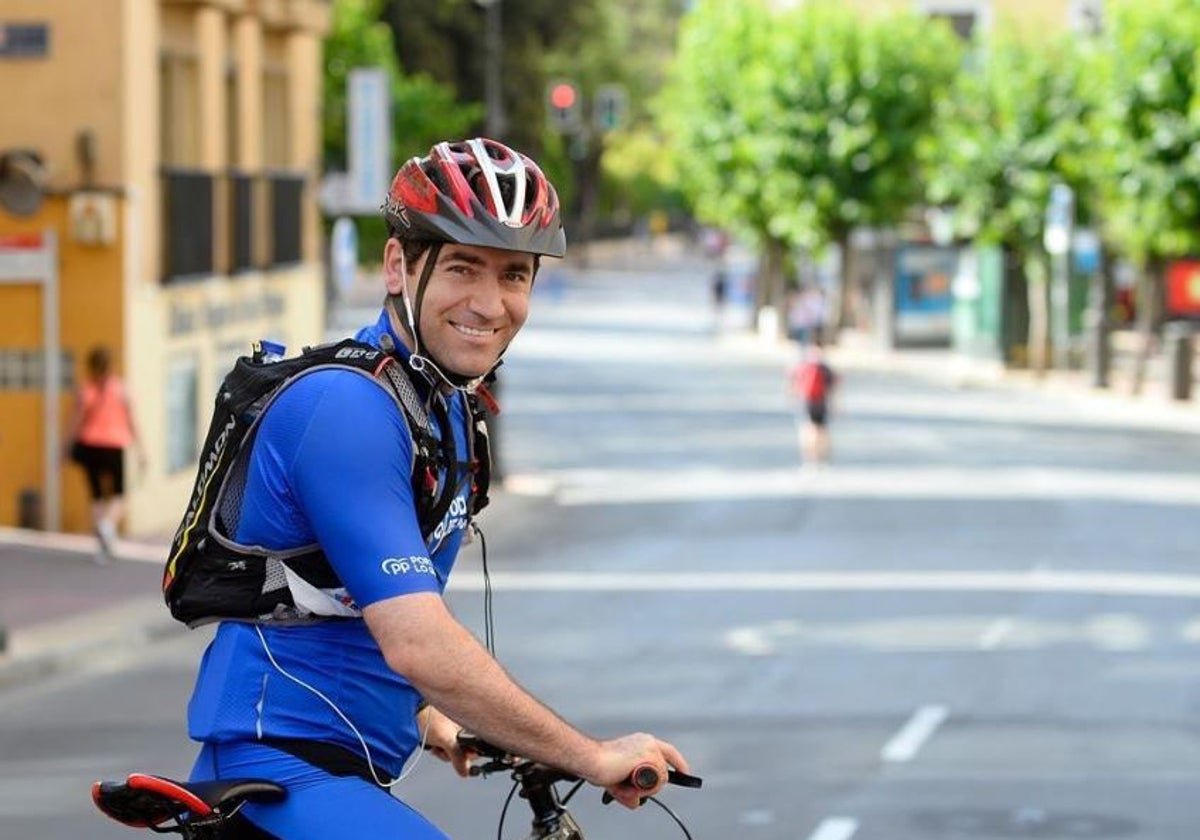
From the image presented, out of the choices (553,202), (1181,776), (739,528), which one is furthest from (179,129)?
(553,202)

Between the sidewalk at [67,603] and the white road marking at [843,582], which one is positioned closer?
the sidewalk at [67,603]

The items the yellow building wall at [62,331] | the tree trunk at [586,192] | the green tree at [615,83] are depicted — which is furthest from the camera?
the tree trunk at [586,192]

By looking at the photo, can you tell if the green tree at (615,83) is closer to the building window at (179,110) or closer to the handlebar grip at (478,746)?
the building window at (179,110)

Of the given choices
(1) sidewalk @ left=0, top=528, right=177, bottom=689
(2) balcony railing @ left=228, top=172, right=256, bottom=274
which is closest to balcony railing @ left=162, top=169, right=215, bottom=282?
(2) balcony railing @ left=228, top=172, right=256, bottom=274

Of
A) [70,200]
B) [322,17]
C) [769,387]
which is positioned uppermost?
[322,17]

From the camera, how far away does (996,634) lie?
18.3 metres

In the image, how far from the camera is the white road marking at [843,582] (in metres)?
21.4

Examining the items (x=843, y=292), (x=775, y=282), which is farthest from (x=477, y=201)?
(x=775, y=282)

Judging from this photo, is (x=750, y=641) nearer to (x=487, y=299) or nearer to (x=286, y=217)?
(x=487, y=299)

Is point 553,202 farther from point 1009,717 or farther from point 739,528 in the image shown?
point 739,528

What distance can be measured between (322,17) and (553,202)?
30061 millimetres

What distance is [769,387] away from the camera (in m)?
53.9

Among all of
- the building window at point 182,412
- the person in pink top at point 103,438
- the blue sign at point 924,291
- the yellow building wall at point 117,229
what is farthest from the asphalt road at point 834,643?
the blue sign at point 924,291

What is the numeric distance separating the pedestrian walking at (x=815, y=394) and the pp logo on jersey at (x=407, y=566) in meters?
29.4
